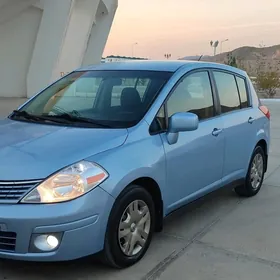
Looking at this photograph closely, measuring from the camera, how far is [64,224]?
9.59 feet

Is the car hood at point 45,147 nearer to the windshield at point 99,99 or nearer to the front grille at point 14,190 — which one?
the front grille at point 14,190

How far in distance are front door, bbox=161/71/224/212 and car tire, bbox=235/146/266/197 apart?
2.97ft

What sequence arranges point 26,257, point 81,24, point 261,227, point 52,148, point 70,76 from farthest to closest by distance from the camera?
point 81,24
point 70,76
point 261,227
point 52,148
point 26,257

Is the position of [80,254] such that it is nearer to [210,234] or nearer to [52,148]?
[52,148]

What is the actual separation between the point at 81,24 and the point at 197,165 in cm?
2001

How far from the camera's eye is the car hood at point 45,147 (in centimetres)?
302

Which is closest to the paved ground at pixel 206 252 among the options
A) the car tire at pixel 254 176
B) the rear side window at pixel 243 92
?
the car tire at pixel 254 176

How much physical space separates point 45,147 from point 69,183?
0.42 metres

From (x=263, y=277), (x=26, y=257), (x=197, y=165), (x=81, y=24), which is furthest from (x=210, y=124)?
(x=81, y=24)

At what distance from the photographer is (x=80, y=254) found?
307 centimetres

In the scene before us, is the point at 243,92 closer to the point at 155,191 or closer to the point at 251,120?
the point at 251,120

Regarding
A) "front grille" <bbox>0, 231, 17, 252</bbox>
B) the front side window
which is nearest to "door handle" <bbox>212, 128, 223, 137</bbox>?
the front side window

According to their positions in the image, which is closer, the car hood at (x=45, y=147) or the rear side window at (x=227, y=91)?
the car hood at (x=45, y=147)

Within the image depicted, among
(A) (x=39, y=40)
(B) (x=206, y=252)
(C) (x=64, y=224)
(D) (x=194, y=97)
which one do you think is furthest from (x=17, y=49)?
(C) (x=64, y=224)
